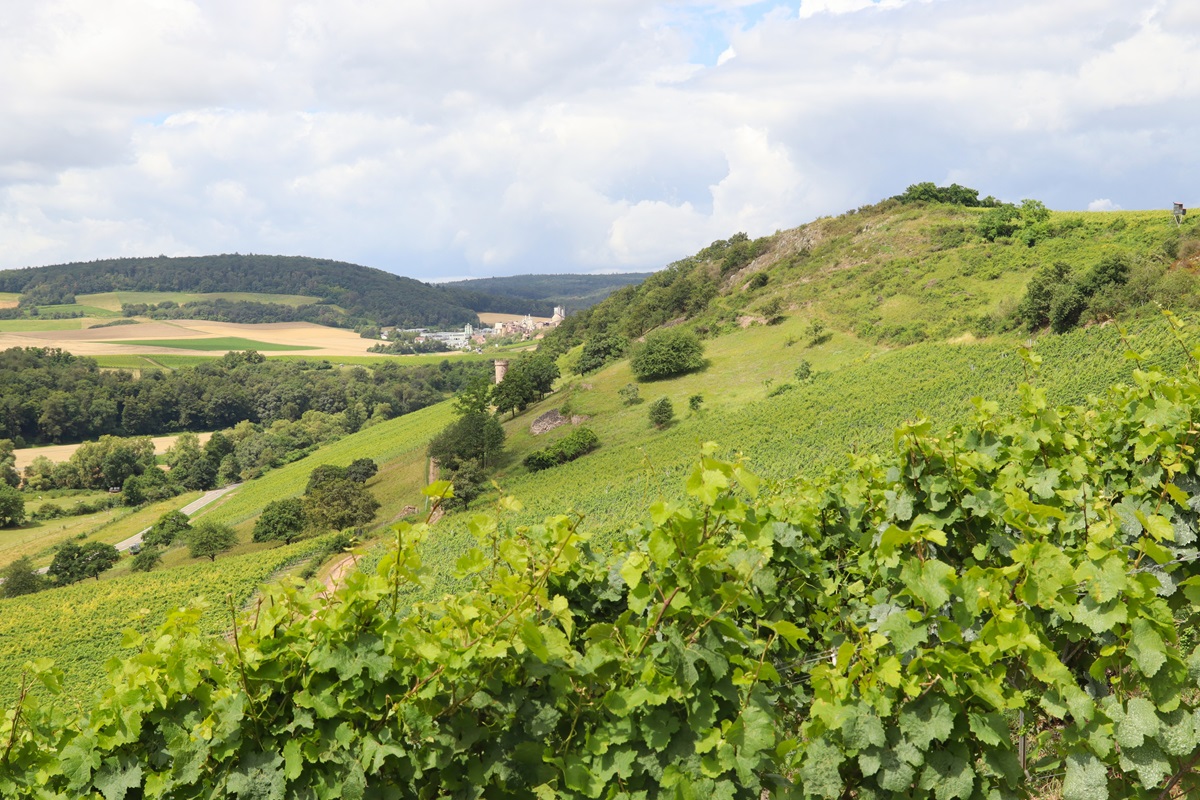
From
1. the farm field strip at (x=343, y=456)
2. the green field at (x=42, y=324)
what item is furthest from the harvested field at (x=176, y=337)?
the farm field strip at (x=343, y=456)

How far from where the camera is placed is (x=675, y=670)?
7.79ft

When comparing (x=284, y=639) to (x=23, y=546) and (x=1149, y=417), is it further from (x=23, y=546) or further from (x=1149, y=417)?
(x=23, y=546)

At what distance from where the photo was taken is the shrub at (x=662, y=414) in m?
43.8

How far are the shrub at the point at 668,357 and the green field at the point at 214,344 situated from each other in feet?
435

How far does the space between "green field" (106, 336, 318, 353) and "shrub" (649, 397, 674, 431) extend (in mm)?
139111

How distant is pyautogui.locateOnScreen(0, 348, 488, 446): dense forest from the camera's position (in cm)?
10712

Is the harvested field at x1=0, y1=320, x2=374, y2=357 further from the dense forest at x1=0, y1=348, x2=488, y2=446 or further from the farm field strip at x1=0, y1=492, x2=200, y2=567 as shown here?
the farm field strip at x1=0, y1=492, x2=200, y2=567

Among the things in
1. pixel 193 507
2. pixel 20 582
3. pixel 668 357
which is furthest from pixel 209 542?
pixel 668 357

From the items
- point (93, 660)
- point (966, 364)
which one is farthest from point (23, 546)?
point (966, 364)

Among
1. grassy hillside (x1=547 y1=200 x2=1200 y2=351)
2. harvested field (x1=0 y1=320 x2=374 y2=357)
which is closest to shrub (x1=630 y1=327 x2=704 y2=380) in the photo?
grassy hillside (x1=547 y1=200 x2=1200 y2=351)

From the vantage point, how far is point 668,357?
Answer: 50438mm

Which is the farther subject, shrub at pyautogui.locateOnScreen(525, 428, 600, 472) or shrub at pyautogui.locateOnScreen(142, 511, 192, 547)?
shrub at pyautogui.locateOnScreen(142, 511, 192, 547)

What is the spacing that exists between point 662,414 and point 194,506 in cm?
5880

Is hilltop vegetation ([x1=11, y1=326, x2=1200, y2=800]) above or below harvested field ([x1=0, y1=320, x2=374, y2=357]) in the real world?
below
